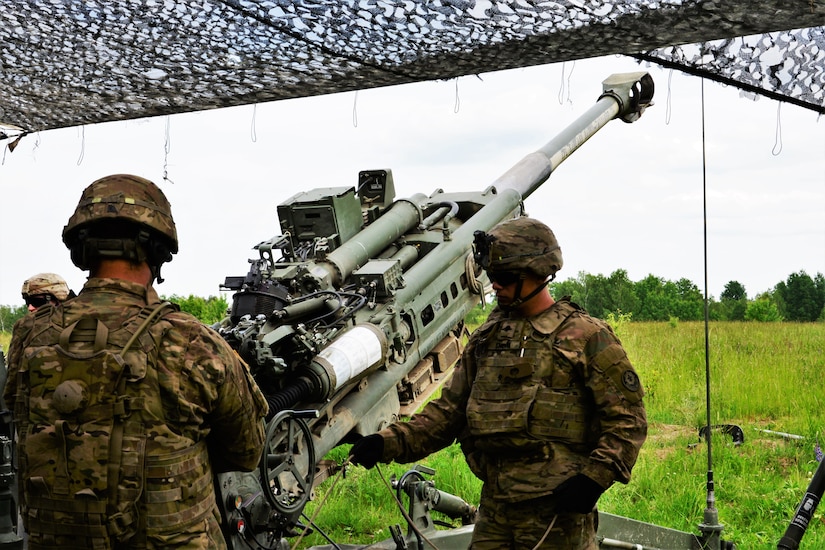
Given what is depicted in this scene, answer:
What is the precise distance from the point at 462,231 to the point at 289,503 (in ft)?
8.09

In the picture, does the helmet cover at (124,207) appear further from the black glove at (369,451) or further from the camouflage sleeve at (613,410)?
the camouflage sleeve at (613,410)

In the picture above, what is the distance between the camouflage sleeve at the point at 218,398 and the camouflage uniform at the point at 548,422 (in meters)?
0.95

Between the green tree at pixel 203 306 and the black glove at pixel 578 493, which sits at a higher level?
the green tree at pixel 203 306

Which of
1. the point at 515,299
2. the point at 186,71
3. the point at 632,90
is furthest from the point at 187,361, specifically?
the point at 632,90

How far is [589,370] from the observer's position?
346 centimetres

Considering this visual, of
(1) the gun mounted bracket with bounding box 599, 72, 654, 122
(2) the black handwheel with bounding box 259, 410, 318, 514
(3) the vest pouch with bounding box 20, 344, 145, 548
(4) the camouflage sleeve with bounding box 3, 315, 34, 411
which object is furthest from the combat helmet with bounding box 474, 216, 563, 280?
(1) the gun mounted bracket with bounding box 599, 72, 654, 122

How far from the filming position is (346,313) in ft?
16.4

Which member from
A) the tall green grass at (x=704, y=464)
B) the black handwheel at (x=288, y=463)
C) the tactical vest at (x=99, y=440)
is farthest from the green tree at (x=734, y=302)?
the tactical vest at (x=99, y=440)

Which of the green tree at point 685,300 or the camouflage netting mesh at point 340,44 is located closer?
the camouflage netting mesh at point 340,44

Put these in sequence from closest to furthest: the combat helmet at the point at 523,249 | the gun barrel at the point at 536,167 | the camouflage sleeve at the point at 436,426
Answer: the combat helmet at the point at 523,249, the camouflage sleeve at the point at 436,426, the gun barrel at the point at 536,167

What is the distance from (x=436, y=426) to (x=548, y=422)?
481 millimetres

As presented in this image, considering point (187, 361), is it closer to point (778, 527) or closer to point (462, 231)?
point (462, 231)

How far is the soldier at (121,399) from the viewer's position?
2.69 meters

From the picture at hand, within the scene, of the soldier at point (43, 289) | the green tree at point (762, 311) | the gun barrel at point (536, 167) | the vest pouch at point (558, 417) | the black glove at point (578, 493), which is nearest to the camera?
the black glove at point (578, 493)
